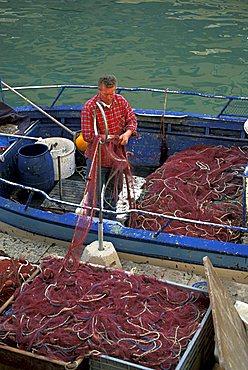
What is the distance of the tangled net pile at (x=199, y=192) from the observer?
7.29 metres

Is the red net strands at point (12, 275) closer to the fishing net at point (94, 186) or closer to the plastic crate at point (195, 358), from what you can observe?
the fishing net at point (94, 186)

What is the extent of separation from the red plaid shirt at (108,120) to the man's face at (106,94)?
3.4 inches

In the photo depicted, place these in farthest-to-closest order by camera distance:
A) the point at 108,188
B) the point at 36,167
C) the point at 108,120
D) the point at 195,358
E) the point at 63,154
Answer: the point at 63,154 → the point at 36,167 → the point at 108,188 → the point at 108,120 → the point at 195,358

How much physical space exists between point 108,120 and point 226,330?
312 centimetres

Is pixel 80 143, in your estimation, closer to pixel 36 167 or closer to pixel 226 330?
pixel 36 167

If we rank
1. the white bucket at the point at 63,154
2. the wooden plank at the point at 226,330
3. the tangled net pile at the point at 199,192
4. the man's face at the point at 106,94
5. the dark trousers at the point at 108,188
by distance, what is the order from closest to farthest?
1. the wooden plank at the point at 226,330
2. the man's face at the point at 106,94
3. the dark trousers at the point at 108,188
4. the tangled net pile at the point at 199,192
5. the white bucket at the point at 63,154

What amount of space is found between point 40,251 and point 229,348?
3434 mm

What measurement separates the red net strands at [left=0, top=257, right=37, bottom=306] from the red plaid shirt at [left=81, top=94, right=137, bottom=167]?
155 cm

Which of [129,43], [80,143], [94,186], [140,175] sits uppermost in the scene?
[94,186]

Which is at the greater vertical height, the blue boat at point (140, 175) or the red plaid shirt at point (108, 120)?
the red plaid shirt at point (108, 120)

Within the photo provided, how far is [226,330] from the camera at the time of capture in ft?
15.2

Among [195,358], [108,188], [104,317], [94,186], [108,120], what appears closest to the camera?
[195,358]

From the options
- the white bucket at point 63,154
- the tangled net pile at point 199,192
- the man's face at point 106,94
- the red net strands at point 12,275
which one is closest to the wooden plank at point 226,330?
the red net strands at point 12,275

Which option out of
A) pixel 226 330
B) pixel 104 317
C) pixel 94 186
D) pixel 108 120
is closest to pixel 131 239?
pixel 94 186
